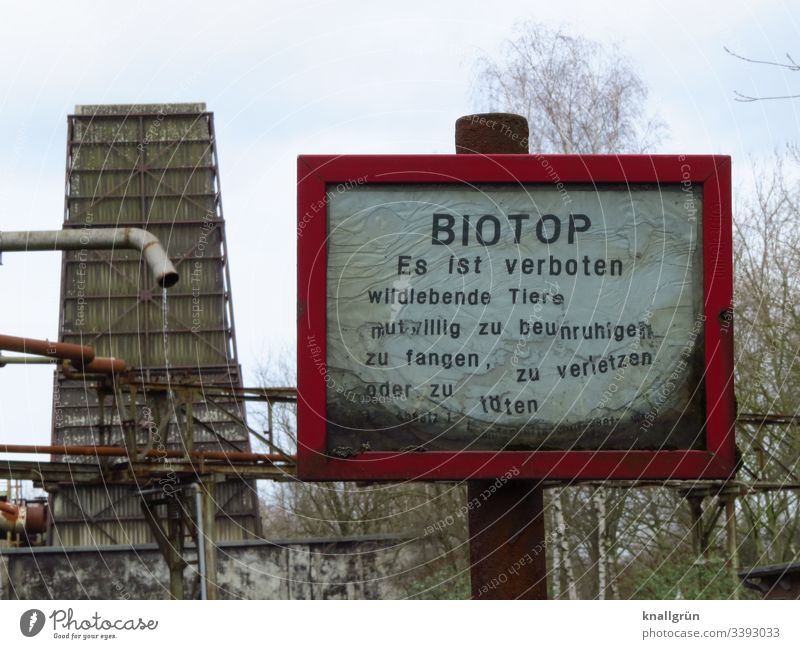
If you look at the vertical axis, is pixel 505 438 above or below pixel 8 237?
below

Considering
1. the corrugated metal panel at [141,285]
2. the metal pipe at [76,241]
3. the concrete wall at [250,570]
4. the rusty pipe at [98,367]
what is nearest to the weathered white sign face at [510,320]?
the metal pipe at [76,241]

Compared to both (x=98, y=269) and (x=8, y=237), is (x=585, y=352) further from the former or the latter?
(x=98, y=269)

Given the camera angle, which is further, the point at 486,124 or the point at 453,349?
the point at 486,124

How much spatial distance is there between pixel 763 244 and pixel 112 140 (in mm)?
17498

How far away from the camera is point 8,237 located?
32.1 feet

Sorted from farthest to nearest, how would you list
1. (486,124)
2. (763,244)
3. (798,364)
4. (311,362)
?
(763,244), (798,364), (486,124), (311,362)

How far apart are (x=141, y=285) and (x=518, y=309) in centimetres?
2955

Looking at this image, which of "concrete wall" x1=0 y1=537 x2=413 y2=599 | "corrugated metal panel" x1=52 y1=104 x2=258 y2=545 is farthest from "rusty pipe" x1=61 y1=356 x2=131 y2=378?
"corrugated metal panel" x1=52 y1=104 x2=258 y2=545

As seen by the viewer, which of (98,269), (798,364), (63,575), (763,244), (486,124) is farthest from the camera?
(98,269)

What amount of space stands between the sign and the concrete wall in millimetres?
23015

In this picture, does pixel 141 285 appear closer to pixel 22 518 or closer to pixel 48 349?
pixel 22 518

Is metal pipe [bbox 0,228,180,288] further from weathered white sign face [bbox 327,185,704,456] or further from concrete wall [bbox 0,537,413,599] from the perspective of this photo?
concrete wall [bbox 0,537,413,599]

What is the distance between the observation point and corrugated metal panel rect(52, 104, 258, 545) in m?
31.8
